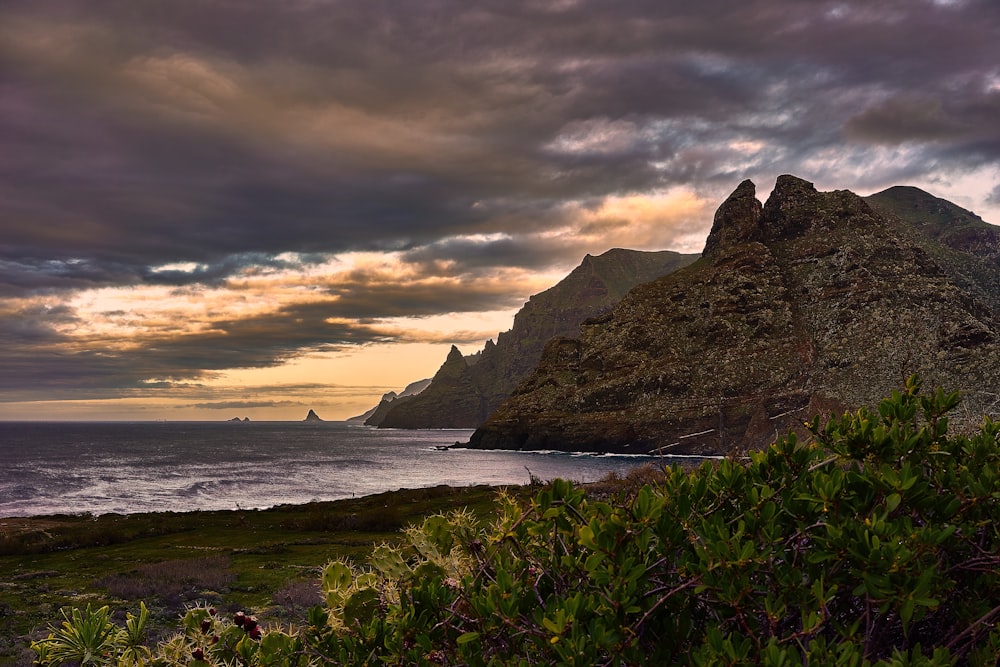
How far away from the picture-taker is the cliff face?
136 metres

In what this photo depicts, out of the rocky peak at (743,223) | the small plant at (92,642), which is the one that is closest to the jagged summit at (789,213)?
the rocky peak at (743,223)

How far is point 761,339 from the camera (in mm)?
160125

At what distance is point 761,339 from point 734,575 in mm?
171744

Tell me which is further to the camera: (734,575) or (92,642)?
(92,642)

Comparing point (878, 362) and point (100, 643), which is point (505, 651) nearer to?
point (100, 643)

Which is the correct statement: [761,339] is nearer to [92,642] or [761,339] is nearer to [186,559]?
[186,559]

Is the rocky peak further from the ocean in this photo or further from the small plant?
the small plant

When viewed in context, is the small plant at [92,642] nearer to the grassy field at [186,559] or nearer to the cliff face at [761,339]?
the grassy field at [186,559]

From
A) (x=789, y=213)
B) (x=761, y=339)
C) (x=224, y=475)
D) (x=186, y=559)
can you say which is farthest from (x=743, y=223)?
(x=186, y=559)

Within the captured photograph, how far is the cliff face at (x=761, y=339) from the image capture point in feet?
447

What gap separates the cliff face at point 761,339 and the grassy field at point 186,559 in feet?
359

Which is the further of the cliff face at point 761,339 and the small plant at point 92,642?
the cliff face at point 761,339

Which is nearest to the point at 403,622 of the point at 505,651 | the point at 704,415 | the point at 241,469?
the point at 505,651

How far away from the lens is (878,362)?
134125mm
